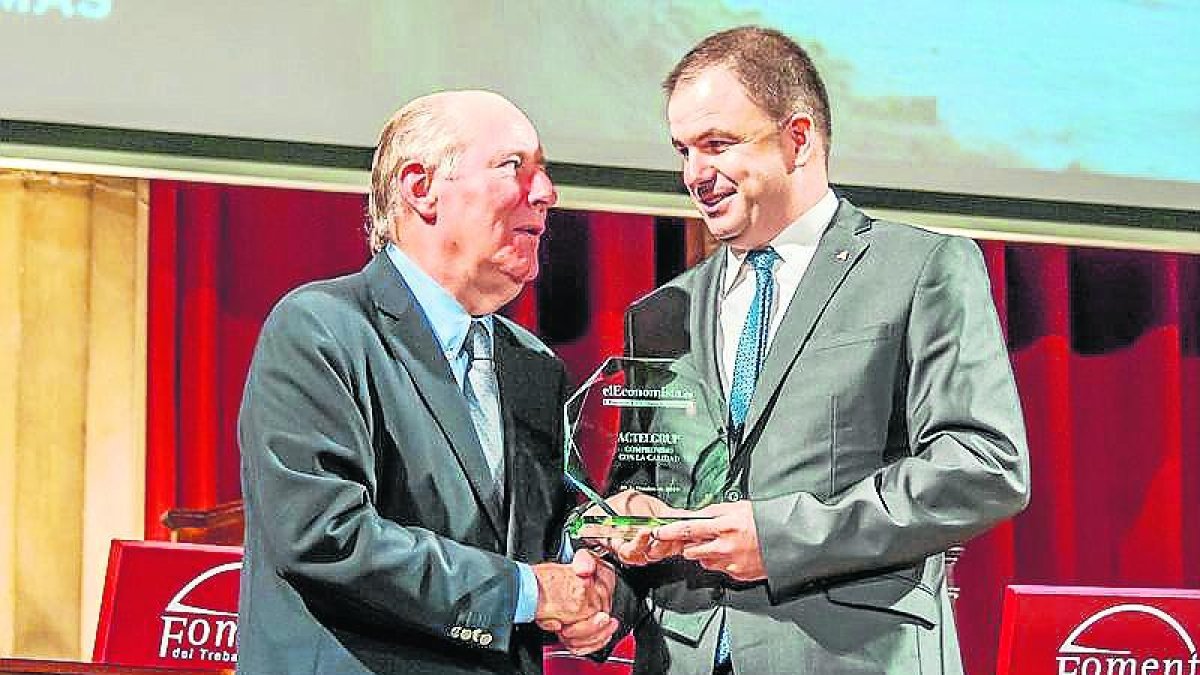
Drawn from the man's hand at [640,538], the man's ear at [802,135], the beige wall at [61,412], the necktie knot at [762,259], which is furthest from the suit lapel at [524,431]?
the beige wall at [61,412]

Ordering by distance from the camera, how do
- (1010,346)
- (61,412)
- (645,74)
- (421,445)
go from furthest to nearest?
(1010,346) < (61,412) < (645,74) < (421,445)

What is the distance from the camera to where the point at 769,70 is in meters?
2.78

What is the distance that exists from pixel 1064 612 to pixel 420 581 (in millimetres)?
1465

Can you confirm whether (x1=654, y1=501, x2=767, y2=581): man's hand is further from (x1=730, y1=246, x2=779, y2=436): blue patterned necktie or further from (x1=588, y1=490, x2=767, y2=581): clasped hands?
(x1=730, y1=246, x2=779, y2=436): blue patterned necktie

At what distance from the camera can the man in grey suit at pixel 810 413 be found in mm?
2551

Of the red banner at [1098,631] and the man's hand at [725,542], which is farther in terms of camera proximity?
the red banner at [1098,631]

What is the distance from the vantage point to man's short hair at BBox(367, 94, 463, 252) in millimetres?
2701

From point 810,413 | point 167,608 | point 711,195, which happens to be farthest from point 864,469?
point 167,608

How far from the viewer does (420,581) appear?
2.42m

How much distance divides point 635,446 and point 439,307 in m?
0.34

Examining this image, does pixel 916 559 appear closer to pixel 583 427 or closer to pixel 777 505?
pixel 777 505

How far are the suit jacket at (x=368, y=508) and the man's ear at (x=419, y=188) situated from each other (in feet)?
0.51

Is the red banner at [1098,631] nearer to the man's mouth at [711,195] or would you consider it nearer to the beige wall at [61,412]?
the man's mouth at [711,195]

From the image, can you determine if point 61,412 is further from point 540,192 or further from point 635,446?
point 635,446
